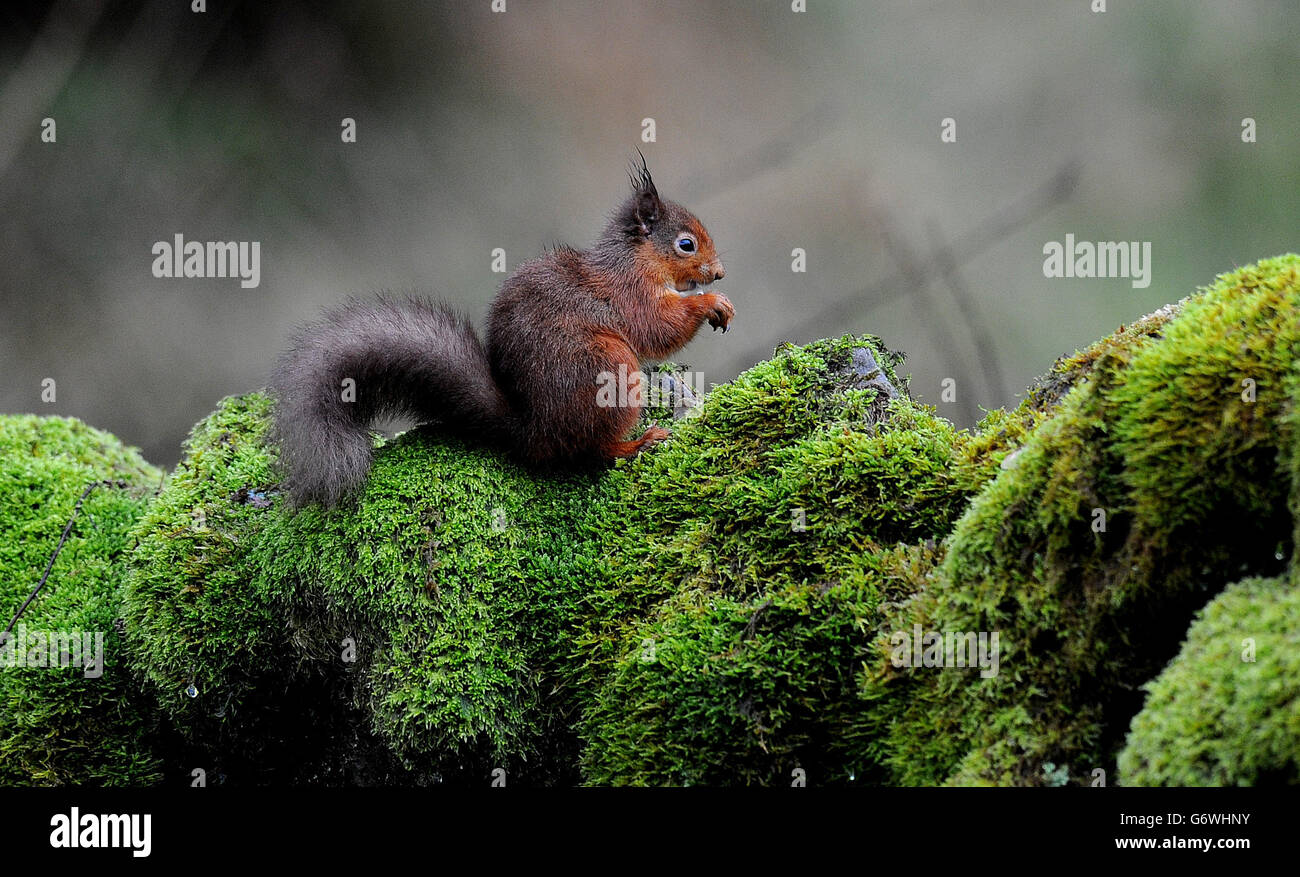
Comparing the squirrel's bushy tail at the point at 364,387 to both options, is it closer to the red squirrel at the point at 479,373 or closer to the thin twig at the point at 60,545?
the red squirrel at the point at 479,373

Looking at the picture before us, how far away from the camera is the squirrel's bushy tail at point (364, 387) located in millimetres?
3070

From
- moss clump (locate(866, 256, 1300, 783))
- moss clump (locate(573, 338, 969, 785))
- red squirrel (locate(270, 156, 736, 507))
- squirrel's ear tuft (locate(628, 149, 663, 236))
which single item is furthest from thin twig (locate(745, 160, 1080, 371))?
moss clump (locate(866, 256, 1300, 783))

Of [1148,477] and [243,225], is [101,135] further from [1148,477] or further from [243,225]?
[1148,477]

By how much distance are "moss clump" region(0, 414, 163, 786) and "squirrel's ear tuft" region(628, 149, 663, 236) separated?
7.85 feet

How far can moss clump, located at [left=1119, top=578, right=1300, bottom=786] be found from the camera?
1.54 meters

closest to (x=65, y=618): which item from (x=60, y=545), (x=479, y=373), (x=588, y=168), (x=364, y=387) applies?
(x=60, y=545)

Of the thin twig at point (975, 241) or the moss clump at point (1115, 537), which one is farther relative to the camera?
the thin twig at point (975, 241)

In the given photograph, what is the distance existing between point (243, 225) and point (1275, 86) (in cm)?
706

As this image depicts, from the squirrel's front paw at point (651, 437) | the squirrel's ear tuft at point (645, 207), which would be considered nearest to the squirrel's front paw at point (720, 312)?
the squirrel's ear tuft at point (645, 207)

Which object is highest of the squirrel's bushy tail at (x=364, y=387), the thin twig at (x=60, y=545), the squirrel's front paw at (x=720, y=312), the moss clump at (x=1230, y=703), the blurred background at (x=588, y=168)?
the blurred background at (x=588, y=168)

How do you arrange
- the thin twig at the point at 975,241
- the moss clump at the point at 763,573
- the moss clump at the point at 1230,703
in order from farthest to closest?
1. the thin twig at the point at 975,241
2. the moss clump at the point at 763,573
3. the moss clump at the point at 1230,703

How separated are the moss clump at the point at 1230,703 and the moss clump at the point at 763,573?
0.68 metres

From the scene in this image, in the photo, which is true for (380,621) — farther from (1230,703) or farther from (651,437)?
(1230,703)

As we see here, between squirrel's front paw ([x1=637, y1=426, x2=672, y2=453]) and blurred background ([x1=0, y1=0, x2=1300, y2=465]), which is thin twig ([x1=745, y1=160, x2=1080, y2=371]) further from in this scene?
squirrel's front paw ([x1=637, y1=426, x2=672, y2=453])
